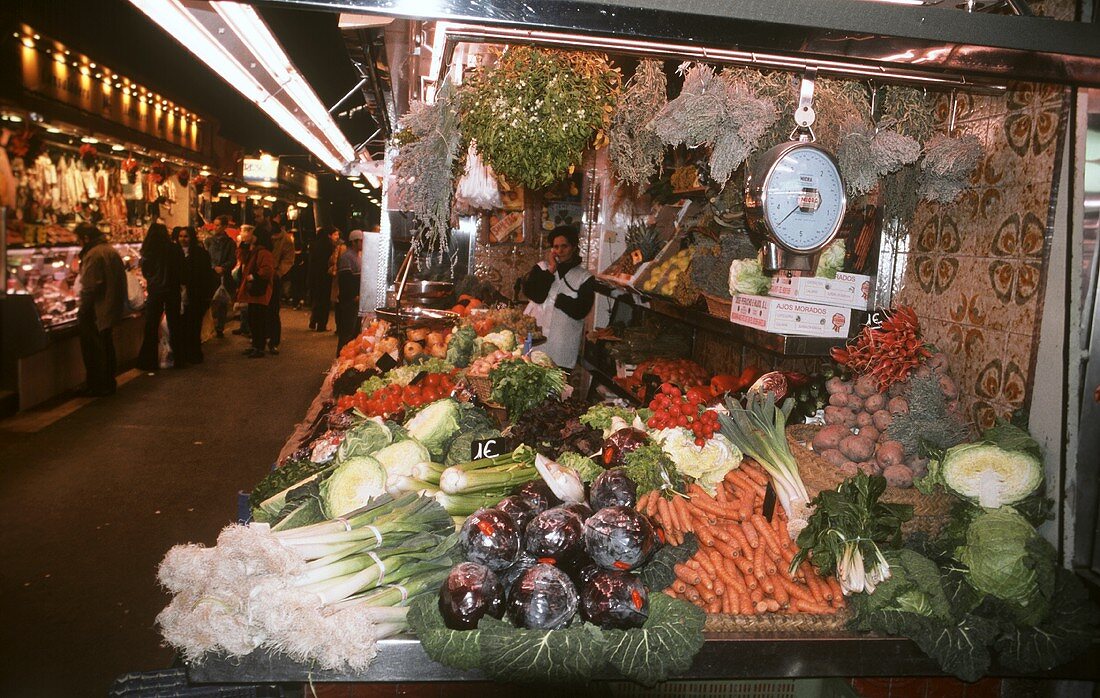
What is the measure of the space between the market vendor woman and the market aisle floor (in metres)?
3.49

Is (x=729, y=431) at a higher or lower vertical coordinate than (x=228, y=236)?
lower

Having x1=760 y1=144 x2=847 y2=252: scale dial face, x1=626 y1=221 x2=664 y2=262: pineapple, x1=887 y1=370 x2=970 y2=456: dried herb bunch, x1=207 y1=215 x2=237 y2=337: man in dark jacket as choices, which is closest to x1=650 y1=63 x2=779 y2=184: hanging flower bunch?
x1=760 y1=144 x2=847 y2=252: scale dial face

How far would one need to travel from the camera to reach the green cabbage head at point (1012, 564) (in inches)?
112

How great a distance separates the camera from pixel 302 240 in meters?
32.6

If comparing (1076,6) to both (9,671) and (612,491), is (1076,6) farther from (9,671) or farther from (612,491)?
(9,671)

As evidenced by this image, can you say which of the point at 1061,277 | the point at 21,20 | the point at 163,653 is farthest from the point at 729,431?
the point at 21,20

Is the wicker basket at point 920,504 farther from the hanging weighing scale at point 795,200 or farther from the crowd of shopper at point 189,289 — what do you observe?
the crowd of shopper at point 189,289

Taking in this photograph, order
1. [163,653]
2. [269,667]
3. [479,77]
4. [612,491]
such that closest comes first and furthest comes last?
[269,667] < [612,491] < [479,77] < [163,653]

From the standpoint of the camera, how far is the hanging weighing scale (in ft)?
11.0

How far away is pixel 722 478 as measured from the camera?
12.1 feet

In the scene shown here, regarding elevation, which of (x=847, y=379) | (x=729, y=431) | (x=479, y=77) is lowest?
(x=729, y=431)

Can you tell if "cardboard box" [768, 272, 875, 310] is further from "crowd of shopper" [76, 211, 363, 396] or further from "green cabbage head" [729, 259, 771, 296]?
"crowd of shopper" [76, 211, 363, 396]

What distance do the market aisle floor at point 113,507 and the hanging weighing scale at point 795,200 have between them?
365cm

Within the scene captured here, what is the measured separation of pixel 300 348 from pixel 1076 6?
15.6 metres
